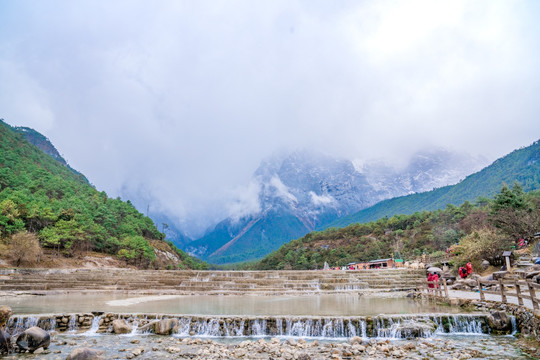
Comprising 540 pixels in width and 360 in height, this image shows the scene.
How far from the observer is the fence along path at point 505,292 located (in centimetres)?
1094

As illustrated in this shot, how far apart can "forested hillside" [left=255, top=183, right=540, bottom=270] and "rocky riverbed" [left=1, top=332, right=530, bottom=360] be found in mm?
18846

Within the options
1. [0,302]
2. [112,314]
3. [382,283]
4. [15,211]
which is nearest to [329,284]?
[382,283]

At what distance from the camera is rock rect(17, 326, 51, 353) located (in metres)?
9.41

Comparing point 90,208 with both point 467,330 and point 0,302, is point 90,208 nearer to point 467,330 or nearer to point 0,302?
point 0,302

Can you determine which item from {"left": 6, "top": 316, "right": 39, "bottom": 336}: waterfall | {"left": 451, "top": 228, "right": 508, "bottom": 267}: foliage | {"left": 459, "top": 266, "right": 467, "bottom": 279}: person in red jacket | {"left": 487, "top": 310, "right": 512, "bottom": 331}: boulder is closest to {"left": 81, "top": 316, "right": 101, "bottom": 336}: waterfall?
{"left": 6, "top": 316, "right": 39, "bottom": 336}: waterfall

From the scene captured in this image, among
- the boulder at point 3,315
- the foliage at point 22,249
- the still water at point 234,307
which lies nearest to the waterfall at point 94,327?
the still water at point 234,307

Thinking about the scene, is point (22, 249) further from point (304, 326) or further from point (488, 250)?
point (488, 250)

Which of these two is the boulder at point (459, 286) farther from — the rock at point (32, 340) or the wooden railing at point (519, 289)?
the rock at point (32, 340)

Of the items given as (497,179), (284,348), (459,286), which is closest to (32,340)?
(284,348)

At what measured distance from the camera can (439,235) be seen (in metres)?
58.3

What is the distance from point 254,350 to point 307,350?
1.55 m

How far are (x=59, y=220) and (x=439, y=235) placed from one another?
6122 centimetres

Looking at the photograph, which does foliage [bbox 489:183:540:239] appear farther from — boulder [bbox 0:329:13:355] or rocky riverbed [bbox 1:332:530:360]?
boulder [bbox 0:329:13:355]

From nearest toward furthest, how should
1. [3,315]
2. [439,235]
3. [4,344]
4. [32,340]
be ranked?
[4,344]
[32,340]
[3,315]
[439,235]
